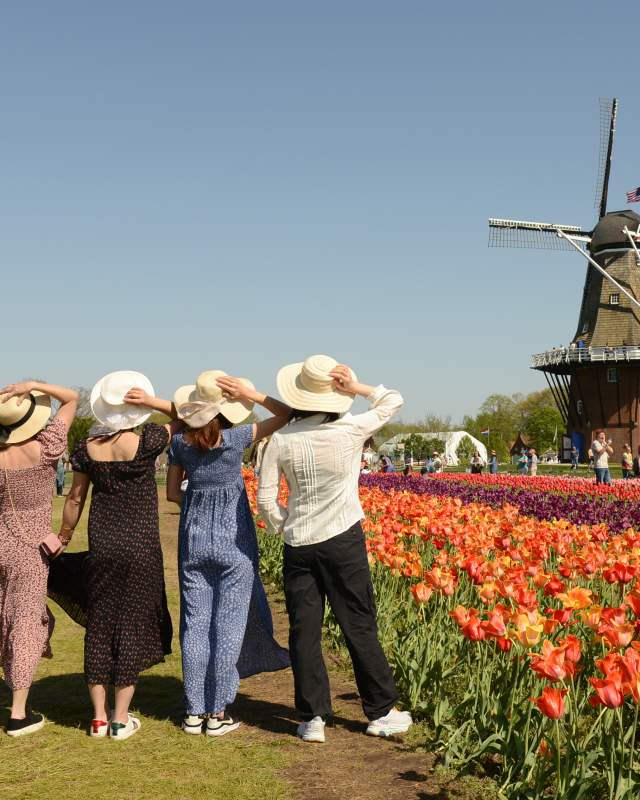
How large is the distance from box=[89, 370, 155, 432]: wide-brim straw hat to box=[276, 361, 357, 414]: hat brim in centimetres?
72

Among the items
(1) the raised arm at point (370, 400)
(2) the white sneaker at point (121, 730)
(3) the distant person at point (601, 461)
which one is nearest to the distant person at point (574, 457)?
(3) the distant person at point (601, 461)

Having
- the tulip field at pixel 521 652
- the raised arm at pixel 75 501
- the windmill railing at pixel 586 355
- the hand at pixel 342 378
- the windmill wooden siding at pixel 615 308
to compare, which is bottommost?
the tulip field at pixel 521 652

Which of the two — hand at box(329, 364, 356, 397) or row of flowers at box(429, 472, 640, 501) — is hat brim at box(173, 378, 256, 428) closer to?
hand at box(329, 364, 356, 397)

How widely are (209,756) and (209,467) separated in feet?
4.63

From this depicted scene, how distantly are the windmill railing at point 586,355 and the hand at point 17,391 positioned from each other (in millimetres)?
42929

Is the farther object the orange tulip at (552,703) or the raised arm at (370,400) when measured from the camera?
the raised arm at (370,400)

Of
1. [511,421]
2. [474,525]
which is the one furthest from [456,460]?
[474,525]

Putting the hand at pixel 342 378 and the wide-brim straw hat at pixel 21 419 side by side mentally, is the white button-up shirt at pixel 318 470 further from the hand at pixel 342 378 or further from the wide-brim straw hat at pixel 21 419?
the wide-brim straw hat at pixel 21 419

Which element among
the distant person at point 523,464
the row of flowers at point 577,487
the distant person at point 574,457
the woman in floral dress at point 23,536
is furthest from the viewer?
the distant person at point 574,457

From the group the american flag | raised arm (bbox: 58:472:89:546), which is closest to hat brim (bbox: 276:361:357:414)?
raised arm (bbox: 58:472:89:546)

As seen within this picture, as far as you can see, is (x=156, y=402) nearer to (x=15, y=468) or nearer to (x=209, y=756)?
(x=15, y=468)

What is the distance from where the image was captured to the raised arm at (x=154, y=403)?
4320mm

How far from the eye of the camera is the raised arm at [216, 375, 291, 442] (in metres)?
4.33

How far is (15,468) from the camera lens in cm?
454
